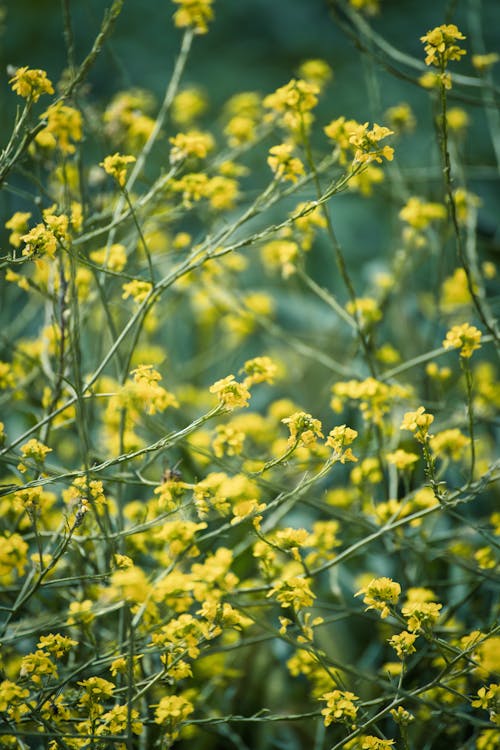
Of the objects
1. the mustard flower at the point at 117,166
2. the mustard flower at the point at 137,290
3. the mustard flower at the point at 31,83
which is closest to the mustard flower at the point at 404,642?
the mustard flower at the point at 137,290

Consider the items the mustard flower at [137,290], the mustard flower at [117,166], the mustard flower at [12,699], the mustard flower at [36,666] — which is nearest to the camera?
the mustard flower at [12,699]

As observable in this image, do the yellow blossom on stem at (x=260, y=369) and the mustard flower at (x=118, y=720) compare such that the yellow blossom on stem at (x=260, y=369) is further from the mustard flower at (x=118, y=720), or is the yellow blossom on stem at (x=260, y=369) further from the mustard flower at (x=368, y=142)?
the mustard flower at (x=118, y=720)

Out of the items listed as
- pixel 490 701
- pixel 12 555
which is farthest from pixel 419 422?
pixel 12 555

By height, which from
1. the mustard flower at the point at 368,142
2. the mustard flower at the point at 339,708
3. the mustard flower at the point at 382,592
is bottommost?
the mustard flower at the point at 339,708

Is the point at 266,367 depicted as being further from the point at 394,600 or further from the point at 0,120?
the point at 0,120

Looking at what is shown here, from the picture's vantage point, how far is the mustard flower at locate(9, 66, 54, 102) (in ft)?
3.88

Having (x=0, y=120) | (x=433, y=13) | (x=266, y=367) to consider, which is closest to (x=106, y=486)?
(x=266, y=367)

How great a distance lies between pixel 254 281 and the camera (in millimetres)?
3082

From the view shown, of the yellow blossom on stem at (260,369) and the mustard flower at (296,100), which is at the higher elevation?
the mustard flower at (296,100)

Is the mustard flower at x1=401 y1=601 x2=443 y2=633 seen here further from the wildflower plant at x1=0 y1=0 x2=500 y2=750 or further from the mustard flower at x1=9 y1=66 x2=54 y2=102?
the mustard flower at x1=9 y1=66 x2=54 y2=102

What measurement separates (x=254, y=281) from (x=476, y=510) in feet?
4.32

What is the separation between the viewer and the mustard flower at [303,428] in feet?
3.74

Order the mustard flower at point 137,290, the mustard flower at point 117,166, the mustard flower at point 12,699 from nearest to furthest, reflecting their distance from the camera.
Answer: the mustard flower at point 12,699
the mustard flower at point 117,166
the mustard flower at point 137,290

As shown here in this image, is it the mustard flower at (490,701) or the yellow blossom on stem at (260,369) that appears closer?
the mustard flower at (490,701)
